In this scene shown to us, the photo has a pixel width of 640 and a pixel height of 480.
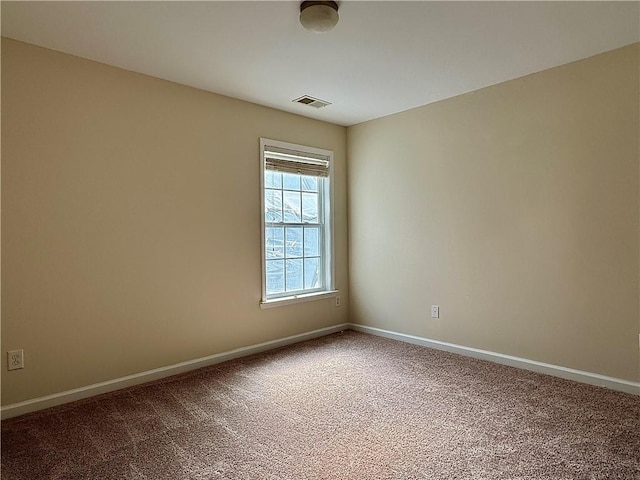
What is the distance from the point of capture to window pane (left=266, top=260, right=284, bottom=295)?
4059 mm

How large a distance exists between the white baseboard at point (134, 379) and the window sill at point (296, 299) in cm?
36

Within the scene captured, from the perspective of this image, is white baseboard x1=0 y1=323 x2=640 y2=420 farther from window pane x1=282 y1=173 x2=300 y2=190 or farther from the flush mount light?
the flush mount light

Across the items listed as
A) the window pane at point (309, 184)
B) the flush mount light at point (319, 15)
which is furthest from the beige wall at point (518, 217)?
the flush mount light at point (319, 15)

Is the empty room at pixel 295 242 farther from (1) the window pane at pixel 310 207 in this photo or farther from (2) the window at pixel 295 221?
(1) the window pane at pixel 310 207

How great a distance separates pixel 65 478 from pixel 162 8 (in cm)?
243

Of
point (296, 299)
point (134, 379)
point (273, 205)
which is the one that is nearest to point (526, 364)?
point (296, 299)

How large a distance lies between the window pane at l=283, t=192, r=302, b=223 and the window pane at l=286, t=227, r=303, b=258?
10cm

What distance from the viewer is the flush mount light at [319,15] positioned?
2.19m

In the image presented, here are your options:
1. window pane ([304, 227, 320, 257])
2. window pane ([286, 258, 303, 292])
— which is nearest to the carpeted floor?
window pane ([286, 258, 303, 292])

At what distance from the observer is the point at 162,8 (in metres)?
2.24

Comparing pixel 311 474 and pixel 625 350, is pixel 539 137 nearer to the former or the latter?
pixel 625 350

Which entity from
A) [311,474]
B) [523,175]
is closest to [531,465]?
[311,474]

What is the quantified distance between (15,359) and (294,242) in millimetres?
2497

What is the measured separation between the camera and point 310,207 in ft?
14.7
